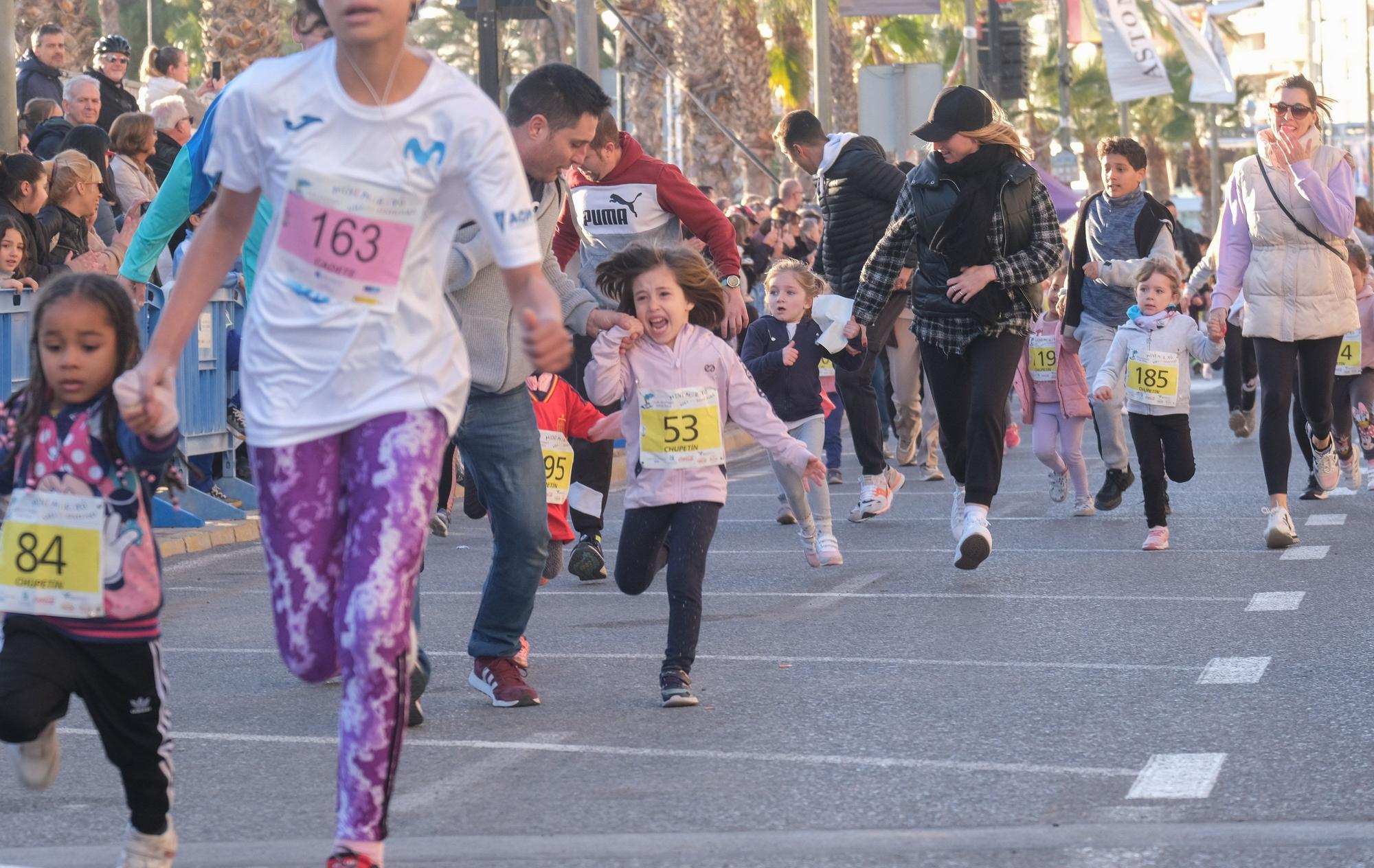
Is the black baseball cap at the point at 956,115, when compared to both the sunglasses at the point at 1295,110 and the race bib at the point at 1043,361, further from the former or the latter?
the race bib at the point at 1043,361

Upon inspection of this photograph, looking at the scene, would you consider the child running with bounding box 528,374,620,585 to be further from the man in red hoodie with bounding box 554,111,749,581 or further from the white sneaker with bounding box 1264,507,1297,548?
the white sneaker with bounding box 1264,507,1297,548

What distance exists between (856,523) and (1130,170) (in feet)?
8.02

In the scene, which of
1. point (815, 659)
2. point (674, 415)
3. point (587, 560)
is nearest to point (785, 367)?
point (587, 560)

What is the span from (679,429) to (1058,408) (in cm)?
579

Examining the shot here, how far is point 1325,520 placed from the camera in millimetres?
11352

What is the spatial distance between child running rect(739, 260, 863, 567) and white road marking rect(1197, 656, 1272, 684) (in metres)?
3.05

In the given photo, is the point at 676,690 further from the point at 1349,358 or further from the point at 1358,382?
the point at 1358,382

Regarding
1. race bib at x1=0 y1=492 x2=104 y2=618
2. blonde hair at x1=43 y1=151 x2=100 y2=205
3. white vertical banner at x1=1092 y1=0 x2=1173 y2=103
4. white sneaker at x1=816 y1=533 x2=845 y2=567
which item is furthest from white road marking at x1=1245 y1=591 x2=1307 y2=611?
white vertical banner at x1=1092 y1=0 x2=1173 y2=103

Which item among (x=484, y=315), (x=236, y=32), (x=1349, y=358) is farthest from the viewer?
(x=236, y=32)

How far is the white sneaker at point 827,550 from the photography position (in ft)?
32.4

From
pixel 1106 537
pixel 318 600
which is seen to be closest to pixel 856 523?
pixel 1106 537

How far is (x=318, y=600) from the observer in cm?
425

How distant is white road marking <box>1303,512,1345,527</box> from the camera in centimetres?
1116

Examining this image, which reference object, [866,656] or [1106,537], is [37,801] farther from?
[1106,537]
